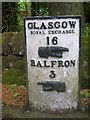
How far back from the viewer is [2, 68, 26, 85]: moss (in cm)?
601

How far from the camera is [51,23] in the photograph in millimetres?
4609

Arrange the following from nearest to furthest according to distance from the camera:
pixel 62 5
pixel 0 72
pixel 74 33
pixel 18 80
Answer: pixel 74 33, pixel 62 5, pixel 18 80, pixel 0 72

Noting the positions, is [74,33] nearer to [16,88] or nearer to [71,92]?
[71,92]

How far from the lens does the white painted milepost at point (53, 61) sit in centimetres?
460

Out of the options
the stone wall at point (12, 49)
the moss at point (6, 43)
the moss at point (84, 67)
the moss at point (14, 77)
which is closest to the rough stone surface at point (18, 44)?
the stone wall at point (12, 49)

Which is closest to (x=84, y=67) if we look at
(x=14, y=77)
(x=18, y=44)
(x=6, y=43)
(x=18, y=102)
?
(x=14, y=77)

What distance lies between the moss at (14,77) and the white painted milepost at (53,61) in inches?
46.3

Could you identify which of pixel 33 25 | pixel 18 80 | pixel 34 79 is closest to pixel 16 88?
pixel 18 80

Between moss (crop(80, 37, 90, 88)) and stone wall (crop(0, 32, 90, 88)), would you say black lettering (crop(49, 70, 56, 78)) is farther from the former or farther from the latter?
stone wall (crop(0, 32, 90, 88))

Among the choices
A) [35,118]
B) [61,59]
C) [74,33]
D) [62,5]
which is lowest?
[35,118]

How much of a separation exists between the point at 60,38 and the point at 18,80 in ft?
5.43

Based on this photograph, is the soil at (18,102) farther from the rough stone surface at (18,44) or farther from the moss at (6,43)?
the moss at (6,43)

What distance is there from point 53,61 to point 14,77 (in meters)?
1.55

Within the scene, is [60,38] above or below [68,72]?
above
